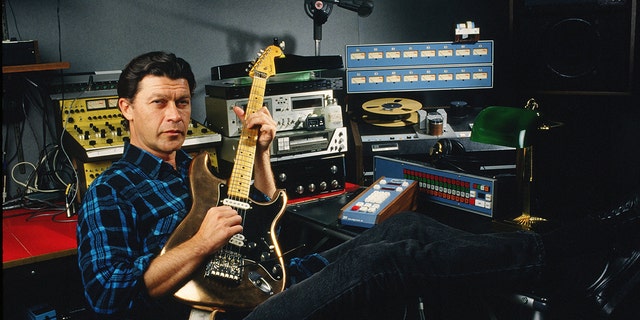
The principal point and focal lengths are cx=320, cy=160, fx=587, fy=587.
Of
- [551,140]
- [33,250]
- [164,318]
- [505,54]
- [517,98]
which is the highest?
[505,54]

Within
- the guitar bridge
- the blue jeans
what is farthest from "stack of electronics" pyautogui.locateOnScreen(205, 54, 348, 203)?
the blue jeans

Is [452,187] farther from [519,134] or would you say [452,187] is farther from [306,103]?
[306,103]

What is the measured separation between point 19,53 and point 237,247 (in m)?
1.21

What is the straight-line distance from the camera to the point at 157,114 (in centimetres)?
174

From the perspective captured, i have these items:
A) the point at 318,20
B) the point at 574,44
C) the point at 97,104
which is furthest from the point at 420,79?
the point at 97,104

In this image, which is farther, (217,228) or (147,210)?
(147,210)

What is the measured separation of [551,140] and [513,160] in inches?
13.5

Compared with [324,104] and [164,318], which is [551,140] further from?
[164,318]

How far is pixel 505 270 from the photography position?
1545 millimetres

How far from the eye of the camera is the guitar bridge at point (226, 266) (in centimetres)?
159

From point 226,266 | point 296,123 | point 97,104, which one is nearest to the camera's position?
point 226,266

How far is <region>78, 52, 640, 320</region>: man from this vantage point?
1482 mm

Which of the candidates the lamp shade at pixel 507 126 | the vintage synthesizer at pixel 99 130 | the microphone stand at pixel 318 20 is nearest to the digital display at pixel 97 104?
the vintage synthesizer at pixel 99 130

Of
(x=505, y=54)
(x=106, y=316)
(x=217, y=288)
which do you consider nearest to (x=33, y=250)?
(x=106, y=316)
